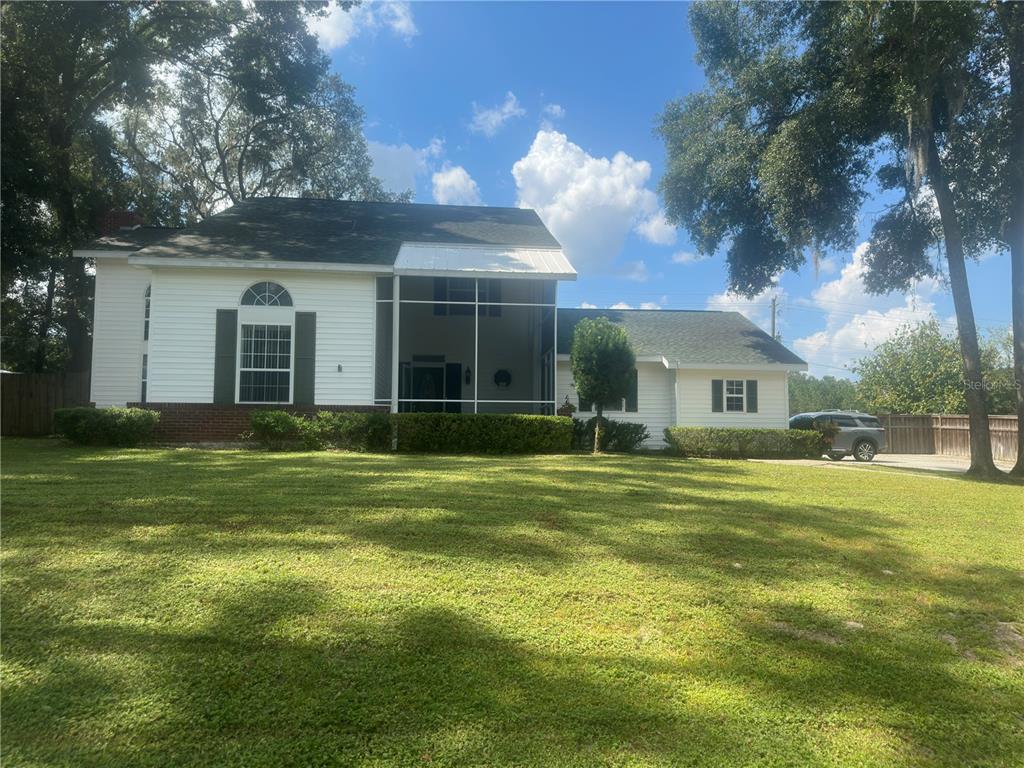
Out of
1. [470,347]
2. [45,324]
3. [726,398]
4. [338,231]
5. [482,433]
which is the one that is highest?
[338,231]

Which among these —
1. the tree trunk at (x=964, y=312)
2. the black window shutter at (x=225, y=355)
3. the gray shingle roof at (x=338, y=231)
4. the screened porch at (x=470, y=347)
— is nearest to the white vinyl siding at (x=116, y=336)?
the gray shingle roof at (x=338, y=231)

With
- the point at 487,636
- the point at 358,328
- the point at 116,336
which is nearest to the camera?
the point at 487,636

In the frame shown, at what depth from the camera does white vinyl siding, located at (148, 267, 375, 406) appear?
12609 mm

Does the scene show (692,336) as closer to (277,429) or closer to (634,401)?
(634,401)

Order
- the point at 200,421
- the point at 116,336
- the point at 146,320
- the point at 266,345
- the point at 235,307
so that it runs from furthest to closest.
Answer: the point at 146,320 → the point at 116,336 → the point at 266,345 → the point at 235,307 → the point at 200,421

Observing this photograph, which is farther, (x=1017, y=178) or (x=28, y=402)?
(x=28, y=402)

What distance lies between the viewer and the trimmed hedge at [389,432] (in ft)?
37.9

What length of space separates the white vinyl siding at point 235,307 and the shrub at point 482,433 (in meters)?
1.94

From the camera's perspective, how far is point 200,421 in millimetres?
12406

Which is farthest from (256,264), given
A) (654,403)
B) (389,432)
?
(654,403)

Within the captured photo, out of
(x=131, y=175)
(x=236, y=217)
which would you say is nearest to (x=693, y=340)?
(x=236, y=217)

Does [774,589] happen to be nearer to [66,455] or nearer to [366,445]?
[366,445]

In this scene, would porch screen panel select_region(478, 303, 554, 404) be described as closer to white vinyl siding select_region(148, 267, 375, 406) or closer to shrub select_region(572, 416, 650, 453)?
shrub select_region(572, 416, 650, 453)

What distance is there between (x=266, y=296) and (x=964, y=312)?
51.1 ft
